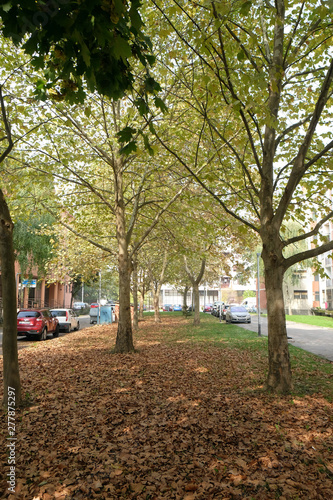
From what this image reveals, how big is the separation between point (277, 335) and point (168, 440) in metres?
2.85

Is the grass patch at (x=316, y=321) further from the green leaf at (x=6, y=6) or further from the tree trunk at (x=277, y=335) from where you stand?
the green leaf at (x=6, y=6)

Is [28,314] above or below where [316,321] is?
above

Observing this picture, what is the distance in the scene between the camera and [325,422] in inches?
207

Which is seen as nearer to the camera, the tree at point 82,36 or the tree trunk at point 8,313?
the tree at point 82,36

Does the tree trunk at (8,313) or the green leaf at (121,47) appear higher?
the green leaf at (121,47)

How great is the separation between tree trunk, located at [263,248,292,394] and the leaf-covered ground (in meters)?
0.31

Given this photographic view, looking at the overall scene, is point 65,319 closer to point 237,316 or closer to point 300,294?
point 237,316

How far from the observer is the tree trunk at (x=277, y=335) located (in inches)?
259

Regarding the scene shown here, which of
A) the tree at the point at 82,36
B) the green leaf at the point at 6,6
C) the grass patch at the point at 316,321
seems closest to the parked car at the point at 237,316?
the grass patch at the point at 316,321

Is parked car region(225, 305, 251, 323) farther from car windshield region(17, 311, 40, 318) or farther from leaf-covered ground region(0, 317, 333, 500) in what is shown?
leaf-covered ground region(0, 317, 333, 500)

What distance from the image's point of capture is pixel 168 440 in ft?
15.6

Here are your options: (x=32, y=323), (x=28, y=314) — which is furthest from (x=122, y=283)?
(x=28, y=314)

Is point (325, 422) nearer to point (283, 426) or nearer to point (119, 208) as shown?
point (283, 426)

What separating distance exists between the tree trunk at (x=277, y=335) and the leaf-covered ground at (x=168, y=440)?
1.02 ft
